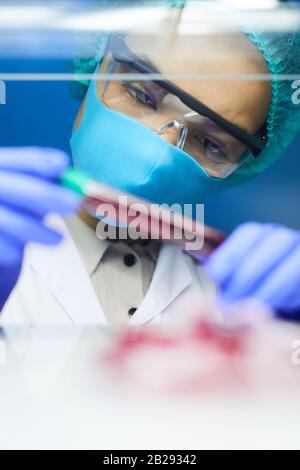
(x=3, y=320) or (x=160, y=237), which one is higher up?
(x=160, y=237)

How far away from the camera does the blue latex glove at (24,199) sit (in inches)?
60.8

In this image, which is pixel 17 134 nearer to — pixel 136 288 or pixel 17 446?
pixel 136 288

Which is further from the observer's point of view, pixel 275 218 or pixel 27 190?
pixel 275 218

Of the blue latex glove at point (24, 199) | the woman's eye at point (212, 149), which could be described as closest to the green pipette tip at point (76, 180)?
the blue latex glove at point (24, 199)

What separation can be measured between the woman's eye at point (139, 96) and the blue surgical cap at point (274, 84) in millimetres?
95

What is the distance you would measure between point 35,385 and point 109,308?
9.0 inches

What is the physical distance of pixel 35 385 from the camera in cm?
159

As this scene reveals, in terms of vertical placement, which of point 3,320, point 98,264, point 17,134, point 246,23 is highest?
point 246,23

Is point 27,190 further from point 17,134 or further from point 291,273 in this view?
point 291,273

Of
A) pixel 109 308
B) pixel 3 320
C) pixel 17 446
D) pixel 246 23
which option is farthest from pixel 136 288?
pixel 246 23

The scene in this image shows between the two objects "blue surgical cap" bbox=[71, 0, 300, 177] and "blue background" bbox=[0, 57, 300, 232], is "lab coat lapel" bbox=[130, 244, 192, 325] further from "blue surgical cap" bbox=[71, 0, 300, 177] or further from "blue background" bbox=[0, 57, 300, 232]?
"blue surgical cap" bbox=[71, 0, 300, 177]

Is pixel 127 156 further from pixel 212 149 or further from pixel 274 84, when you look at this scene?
pixel 274 84

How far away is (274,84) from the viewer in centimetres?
162

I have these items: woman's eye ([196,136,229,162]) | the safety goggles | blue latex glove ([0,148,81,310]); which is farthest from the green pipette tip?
woman's eye ([196,136,229,162])
